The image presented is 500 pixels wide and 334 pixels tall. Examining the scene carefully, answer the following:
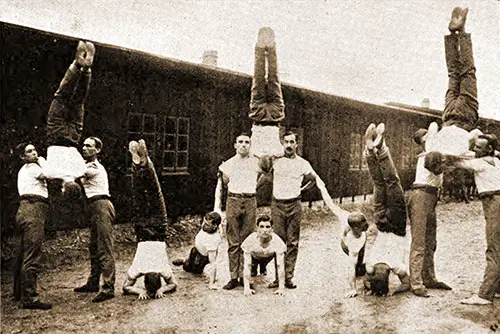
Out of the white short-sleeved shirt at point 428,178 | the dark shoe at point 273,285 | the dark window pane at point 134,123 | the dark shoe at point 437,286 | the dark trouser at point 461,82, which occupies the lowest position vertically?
the dark shoe at point 273,285

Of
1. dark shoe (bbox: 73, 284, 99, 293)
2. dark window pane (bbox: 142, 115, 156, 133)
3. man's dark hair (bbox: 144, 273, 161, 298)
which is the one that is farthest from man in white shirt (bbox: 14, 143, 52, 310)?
dark window pane (bbox: 142, 115, 156, 133)

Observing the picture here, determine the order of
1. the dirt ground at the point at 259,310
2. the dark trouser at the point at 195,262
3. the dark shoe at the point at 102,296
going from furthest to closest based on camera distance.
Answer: the dark trouser at the point at 195,262 < the dark shoe at the point at 102,296 < the dirt ground at the point at 259,310

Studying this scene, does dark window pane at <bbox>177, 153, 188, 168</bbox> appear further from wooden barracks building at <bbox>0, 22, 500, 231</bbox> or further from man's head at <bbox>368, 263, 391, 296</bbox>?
man's head at <bbox>368, 263, 391, 296</bbox>

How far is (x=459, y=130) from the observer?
241 inches

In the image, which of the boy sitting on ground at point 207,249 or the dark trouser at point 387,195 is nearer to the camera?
the dark trouser at point 387,195

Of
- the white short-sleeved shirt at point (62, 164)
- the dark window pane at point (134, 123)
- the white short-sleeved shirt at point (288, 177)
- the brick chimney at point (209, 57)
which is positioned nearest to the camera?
the white short-sleeved shirt at point (62, 164)

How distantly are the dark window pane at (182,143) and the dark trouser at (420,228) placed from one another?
20.3ft

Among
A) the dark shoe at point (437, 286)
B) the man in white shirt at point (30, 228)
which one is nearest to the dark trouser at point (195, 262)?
the man in white shirt at point (30, 228)

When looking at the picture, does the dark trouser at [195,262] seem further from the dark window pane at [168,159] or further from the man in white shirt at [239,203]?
the dark window pane at [168,159]

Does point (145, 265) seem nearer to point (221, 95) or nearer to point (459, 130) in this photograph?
point (459, 130)

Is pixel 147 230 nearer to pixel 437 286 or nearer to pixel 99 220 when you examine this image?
pixel 99 220

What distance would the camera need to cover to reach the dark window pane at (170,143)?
35.9 feet

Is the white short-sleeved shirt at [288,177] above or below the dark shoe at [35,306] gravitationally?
above

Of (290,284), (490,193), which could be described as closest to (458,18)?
(490,193)
